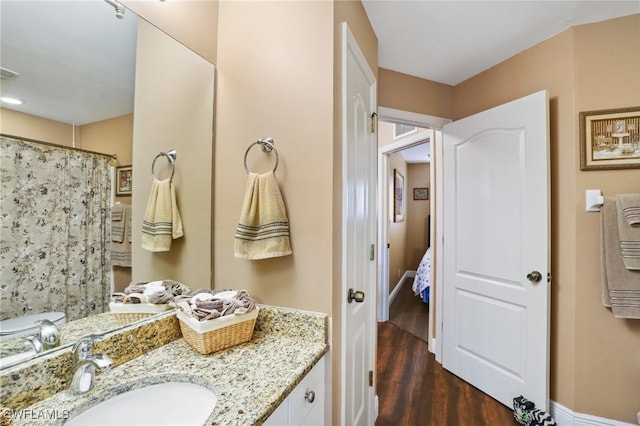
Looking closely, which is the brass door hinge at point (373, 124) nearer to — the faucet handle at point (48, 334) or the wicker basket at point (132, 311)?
the wicker basket at point (132, 311)

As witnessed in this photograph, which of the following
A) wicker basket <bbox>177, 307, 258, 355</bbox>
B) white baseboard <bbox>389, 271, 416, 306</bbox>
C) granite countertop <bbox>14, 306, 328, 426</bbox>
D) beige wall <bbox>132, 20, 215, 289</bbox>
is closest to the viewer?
granite countertop <bbox>14, 306, 328, 426</bbox>

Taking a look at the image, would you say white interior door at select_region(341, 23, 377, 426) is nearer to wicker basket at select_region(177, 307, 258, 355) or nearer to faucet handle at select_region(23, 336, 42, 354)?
wicker basket at select_region(177, 307, 258, 355)

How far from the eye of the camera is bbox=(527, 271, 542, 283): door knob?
173 cm

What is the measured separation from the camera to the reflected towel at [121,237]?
0.95 metres

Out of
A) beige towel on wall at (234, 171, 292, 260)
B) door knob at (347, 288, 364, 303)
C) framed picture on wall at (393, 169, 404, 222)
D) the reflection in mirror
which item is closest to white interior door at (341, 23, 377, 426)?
door knob at (347, 288, 364, 303)

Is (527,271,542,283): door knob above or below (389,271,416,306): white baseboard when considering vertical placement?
above

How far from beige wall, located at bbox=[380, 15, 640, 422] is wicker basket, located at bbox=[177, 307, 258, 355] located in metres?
1.88

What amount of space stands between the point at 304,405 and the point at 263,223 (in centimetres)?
63

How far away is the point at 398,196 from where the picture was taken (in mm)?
5086

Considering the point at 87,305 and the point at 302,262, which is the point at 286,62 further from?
the point at 87,305

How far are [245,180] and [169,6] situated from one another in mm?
732

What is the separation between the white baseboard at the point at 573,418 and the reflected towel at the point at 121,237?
248cm

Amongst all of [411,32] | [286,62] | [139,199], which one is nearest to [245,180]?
[139,199]

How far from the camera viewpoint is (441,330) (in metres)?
2.45
